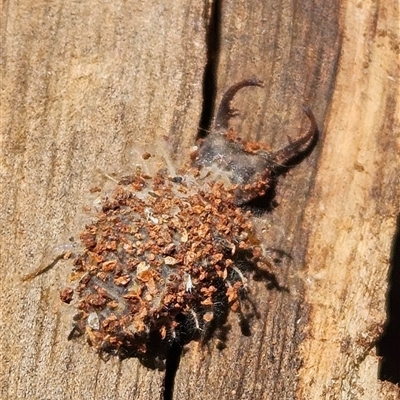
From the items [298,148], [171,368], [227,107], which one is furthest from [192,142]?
[171,368]

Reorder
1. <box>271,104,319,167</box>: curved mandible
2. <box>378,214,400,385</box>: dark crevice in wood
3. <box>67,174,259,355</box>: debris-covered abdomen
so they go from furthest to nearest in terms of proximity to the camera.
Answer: <box>378,214,400,385</box>: dark crevice in wood, <box>271,104,319,167</box>: curved mandible, <box>67,174,259,355</box>: debris-covered abdomen

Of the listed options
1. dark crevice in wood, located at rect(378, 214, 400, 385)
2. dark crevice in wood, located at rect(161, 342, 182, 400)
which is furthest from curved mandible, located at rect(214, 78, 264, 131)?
dark crevice in wood, located at rect(378, 214, 400, 385)

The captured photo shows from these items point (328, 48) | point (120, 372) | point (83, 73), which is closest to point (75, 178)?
point (83, 73)

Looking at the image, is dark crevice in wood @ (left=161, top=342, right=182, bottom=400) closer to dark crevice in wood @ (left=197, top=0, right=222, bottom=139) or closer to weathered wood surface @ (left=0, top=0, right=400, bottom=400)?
weathered wood surface @ (left=0, top=0, right=400, bottom=400)

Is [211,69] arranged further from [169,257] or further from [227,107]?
[169,257]

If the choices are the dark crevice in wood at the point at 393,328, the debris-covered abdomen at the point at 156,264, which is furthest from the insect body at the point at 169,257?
the dark crevice in wood at the point at 393,328

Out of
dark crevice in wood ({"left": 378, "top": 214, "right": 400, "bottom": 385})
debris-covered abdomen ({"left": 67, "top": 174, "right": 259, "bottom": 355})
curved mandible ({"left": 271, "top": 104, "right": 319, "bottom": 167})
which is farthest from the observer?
dark crevice in wood ({"left": 378, "top": 214, "right": 400, "bottom": 385})

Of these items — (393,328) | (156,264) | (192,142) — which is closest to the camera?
(156,264)

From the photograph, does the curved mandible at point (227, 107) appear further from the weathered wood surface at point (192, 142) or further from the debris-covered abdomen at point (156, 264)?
the debris-covered abdomen at point (156, 264)
